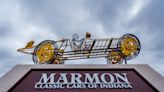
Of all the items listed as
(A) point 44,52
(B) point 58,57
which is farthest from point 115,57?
(A) point 44,52

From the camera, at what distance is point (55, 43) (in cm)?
1369

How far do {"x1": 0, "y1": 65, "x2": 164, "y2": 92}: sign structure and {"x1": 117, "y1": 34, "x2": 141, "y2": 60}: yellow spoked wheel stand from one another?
1862 millimetres

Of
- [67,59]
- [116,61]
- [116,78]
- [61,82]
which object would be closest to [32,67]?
[61,82]

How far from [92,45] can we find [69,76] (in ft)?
11.5

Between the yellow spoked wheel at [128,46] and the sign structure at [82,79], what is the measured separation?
1.86 meters

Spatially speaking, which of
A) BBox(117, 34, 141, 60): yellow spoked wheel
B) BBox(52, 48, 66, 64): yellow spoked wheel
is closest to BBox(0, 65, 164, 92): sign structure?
BBox(117, 34, 141, 60): yellow spoked wheel

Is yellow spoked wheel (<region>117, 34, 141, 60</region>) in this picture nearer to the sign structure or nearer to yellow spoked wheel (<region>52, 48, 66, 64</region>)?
the sign structure

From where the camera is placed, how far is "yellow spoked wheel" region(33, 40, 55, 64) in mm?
13180

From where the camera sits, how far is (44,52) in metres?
13.3

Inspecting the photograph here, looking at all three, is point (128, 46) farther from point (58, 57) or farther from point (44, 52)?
point (44, 52)

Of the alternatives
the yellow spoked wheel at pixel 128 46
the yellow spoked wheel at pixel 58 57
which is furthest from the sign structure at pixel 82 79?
the yellow spoked wheel at pixel 58 57

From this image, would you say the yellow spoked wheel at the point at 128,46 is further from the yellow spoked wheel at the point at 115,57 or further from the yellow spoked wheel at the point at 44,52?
the yellow spoked wheel at the point at 44,52

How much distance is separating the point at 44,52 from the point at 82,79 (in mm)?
3500

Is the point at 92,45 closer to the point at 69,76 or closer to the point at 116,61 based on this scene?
the point at 116,61
